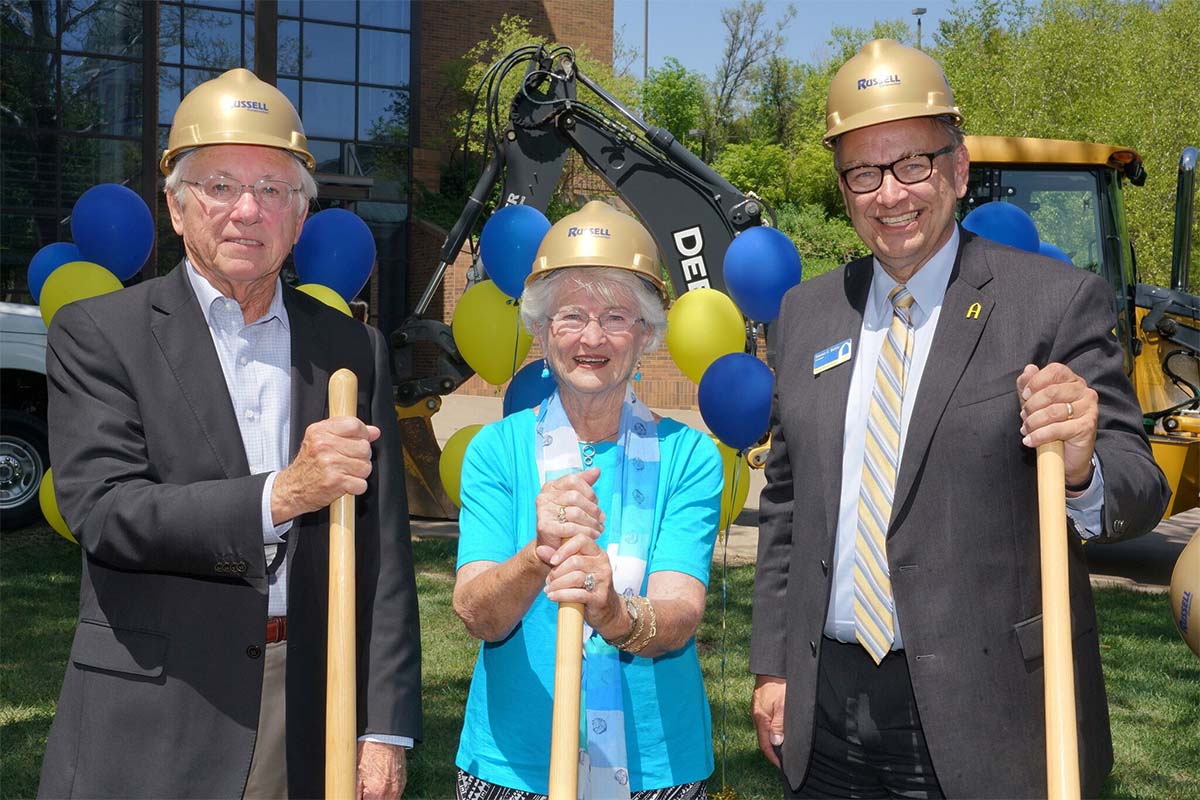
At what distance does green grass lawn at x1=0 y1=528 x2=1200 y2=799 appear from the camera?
4.80 m

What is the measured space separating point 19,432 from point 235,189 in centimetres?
752

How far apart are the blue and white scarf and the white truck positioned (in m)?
7.62

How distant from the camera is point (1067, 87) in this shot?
23.8 m

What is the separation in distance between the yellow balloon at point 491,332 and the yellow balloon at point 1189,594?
4107 mm

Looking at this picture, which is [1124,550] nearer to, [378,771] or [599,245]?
[599,245]

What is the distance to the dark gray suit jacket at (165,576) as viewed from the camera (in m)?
2.00

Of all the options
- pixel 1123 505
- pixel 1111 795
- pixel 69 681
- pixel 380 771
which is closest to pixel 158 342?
pixel 69 681

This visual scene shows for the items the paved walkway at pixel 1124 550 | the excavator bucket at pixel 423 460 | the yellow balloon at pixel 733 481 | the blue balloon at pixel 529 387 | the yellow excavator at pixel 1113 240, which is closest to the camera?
the blue balloon at pixel 529 387

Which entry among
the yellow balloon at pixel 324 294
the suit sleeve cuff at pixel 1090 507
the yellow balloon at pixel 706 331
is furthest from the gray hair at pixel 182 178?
the yellow balloon at pixel 706 331

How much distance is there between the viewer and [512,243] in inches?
216

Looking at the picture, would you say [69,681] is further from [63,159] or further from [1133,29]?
[1133,29]

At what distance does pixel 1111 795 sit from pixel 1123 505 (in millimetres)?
3163

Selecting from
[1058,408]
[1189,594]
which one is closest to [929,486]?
[1058,408]

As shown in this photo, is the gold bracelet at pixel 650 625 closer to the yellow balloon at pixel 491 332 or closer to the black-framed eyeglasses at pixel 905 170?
the black-framed eyeglasses at pixel 905 170
